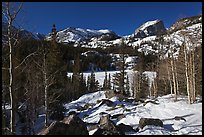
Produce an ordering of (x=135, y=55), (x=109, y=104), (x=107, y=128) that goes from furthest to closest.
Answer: (x=135, y=55) < (x=109, y=104) < (x=107, y=128)

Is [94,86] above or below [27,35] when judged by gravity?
below

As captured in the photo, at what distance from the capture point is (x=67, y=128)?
11.0 m

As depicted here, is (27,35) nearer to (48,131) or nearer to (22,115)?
(48,131)

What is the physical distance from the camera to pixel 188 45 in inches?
891

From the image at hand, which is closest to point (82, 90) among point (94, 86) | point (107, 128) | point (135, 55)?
point (94, 86)

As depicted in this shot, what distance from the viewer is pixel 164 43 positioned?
29109 millimetres

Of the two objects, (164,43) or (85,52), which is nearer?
(164,43)


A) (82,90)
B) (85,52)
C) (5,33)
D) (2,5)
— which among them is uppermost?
(85,52)

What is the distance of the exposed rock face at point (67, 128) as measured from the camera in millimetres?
10438

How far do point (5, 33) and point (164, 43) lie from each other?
2251 cm

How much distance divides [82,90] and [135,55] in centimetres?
9360

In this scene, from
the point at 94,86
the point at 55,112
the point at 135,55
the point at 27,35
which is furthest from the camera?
the point at 135,55

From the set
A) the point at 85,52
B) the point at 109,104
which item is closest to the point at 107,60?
the point at 85,52

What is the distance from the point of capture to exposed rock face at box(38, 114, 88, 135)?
34.2 ft
